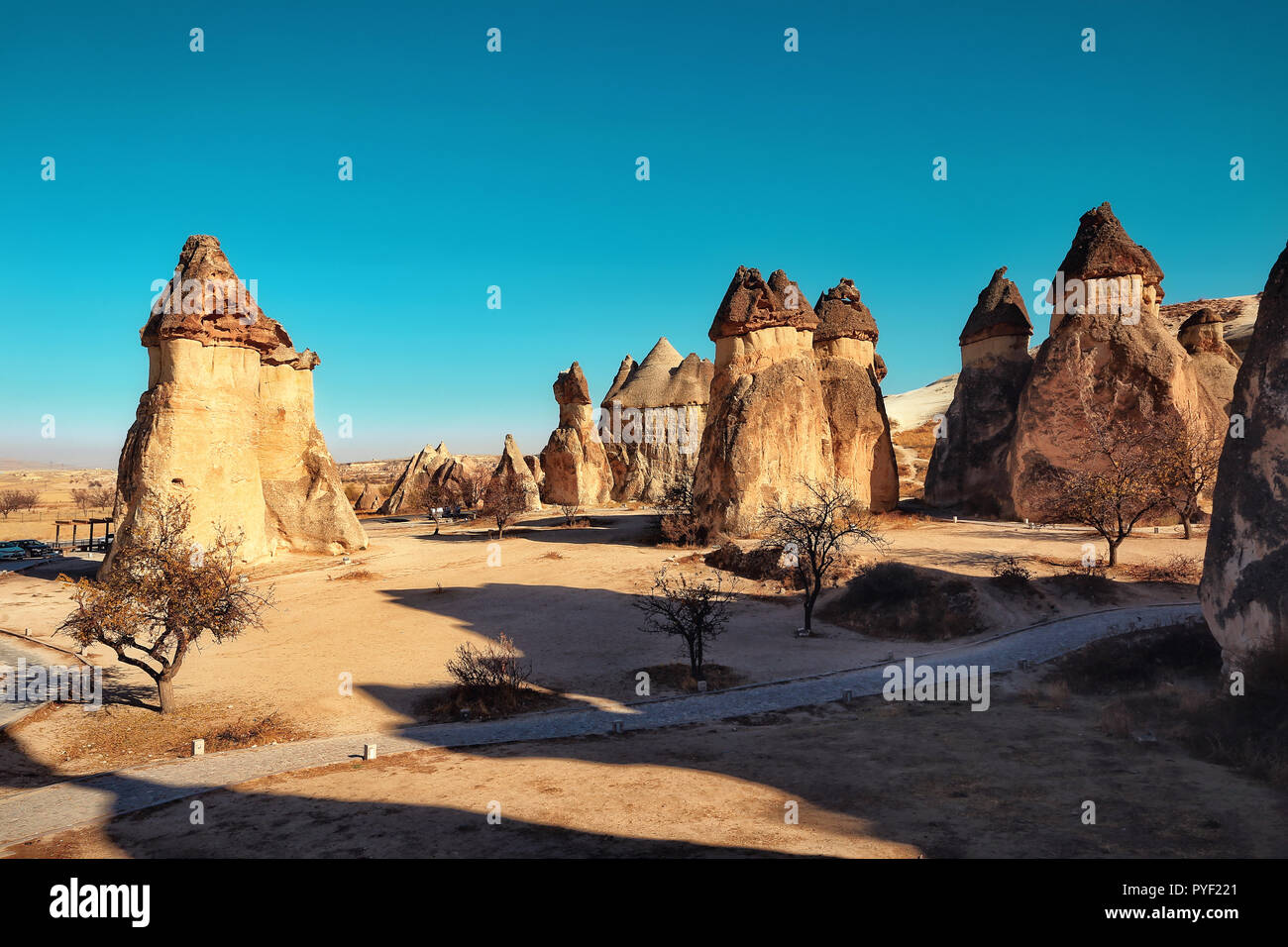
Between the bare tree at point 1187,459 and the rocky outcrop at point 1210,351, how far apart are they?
662 cm

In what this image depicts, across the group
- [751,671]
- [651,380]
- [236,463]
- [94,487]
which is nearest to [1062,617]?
[751,671]

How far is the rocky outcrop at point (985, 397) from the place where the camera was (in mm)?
28641

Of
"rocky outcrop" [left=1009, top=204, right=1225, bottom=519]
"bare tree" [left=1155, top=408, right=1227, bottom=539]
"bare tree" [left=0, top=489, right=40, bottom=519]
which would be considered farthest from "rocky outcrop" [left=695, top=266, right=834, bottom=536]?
"bare tree" [left=0, top=489, right=40, bottom=519]

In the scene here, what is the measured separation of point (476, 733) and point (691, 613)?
168 inches

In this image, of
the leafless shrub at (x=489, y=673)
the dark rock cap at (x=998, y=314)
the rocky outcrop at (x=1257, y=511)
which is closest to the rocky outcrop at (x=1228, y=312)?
the dark rock cap at (x=998, y=314)

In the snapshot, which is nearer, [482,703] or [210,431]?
[482,703]

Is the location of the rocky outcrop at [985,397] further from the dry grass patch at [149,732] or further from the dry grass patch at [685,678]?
the dry grass patch at [149,732]

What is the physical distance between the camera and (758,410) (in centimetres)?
2367

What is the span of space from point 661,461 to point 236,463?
26564 millimetres

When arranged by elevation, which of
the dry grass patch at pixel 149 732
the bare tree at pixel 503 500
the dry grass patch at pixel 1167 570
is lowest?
the dry grass patch at pixel 149 732

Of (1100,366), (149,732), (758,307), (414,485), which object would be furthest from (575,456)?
(149,732)

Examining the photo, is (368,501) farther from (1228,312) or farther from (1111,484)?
(1228,312)

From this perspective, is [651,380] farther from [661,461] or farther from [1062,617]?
[1062,617]
